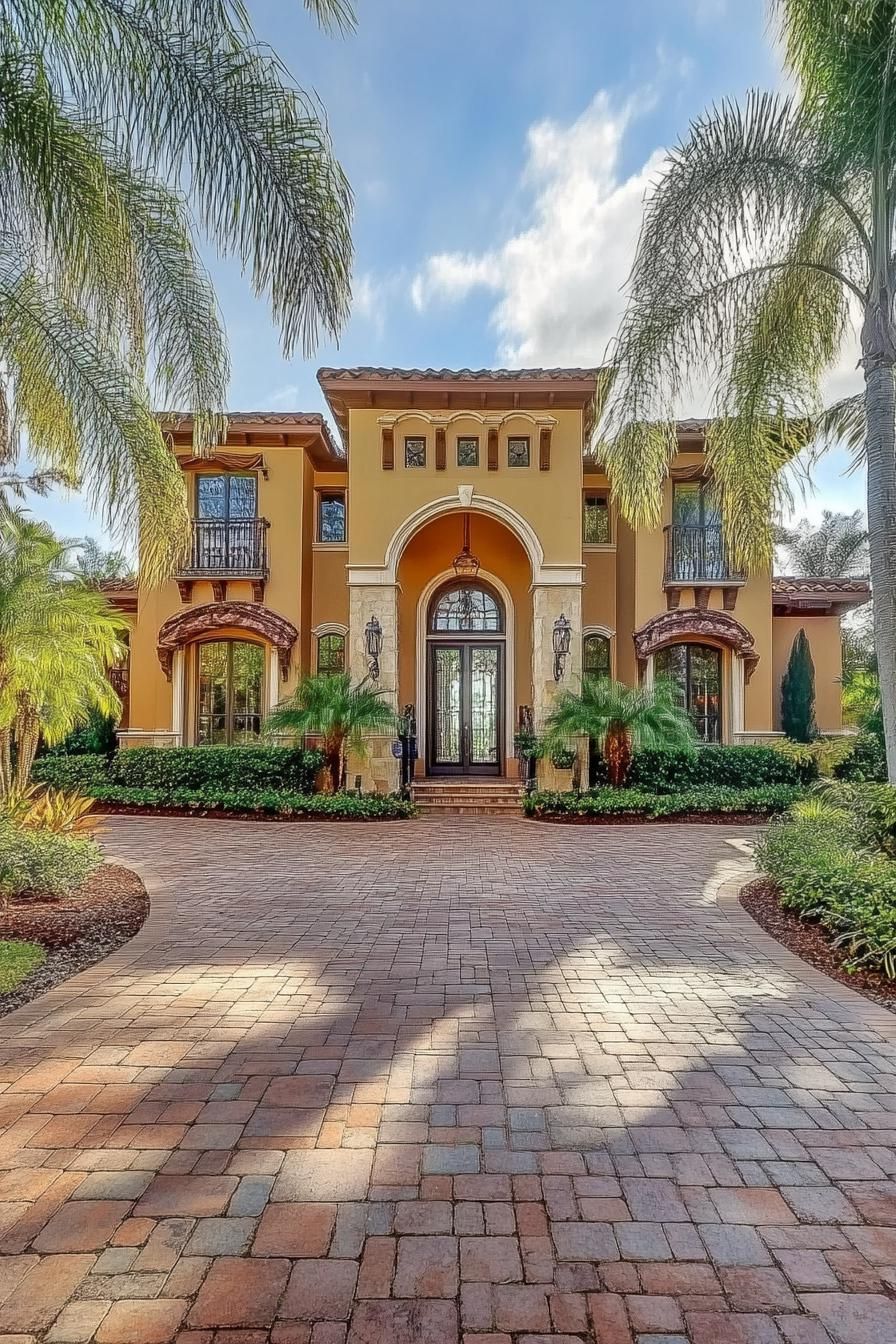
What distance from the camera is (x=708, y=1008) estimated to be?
380 centimetres

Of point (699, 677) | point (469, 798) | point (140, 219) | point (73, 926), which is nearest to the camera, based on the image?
point (73, 926)

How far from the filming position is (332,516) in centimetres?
1484

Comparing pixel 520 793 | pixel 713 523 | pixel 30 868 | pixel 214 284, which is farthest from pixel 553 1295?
pixel 713 523

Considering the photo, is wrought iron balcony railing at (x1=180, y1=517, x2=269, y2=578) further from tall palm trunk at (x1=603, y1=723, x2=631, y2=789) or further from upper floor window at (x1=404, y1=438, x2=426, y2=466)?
tall palm trunk at (x1=603, y1=723, x2=631, y2=789)

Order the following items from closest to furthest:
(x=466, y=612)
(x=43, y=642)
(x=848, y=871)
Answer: (x=848, y=871) → (x=43, y=642) → (x=466, y=612)

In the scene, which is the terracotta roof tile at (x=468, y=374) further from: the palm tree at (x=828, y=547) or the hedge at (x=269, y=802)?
the palm tree at (x=828, y=547)

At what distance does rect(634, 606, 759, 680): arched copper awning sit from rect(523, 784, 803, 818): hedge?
10.6 feet

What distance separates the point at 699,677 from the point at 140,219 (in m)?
12.1

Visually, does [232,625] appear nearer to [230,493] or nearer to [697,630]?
[230,493]

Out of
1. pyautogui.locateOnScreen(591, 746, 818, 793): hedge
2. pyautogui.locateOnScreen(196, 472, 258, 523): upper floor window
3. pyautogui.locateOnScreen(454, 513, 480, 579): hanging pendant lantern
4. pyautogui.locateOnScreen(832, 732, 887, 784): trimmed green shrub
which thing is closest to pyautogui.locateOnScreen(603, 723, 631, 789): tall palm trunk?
pyautogui.locateOnScreen(591, 746, 818, 793): hedge

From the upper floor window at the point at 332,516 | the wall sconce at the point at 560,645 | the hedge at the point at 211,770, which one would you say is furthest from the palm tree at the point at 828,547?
the hedge at the point at 211,770

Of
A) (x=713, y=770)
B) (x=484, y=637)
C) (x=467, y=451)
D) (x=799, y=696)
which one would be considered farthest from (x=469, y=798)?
(x=799, y=696)

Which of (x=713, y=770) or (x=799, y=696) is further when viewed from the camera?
(x=799, y=696)

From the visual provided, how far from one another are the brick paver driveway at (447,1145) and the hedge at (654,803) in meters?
5.72
